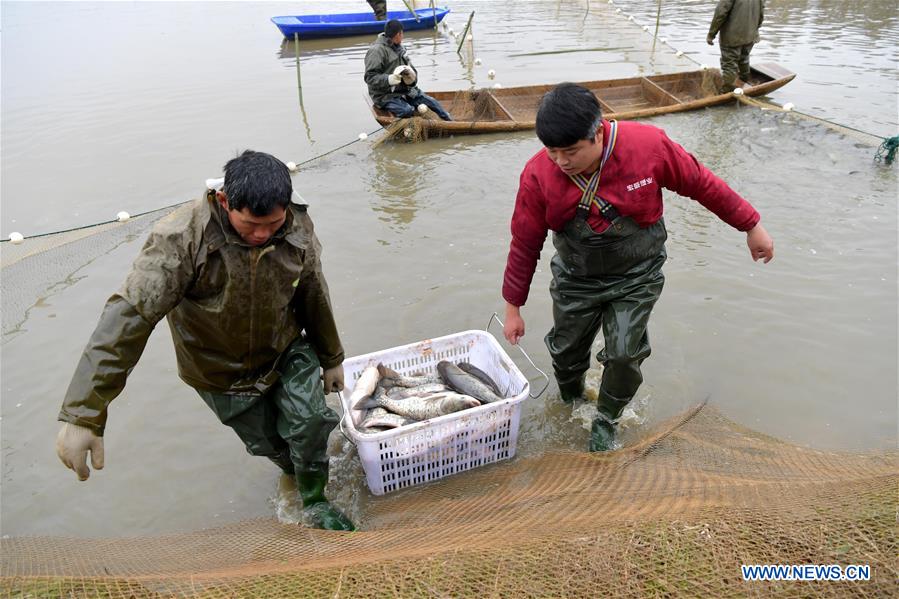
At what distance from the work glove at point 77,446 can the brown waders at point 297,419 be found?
29.9 inches

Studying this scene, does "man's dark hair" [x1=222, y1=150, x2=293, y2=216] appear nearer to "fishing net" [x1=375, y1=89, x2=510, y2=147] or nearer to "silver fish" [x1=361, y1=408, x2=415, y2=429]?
"silver fish" [x1=361, y1=408, x2=415, y2=429]

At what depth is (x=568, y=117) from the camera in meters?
2.93

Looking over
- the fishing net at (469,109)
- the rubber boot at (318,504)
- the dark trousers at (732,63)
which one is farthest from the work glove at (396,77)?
the rubber boot at (318,504)

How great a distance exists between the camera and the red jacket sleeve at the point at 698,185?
3.32 metres

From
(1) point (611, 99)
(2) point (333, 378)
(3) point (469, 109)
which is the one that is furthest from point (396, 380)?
(1) point (611, 99)

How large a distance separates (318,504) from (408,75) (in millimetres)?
8301

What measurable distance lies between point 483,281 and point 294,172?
461cm

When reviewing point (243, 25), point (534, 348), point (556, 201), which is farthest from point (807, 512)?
point (243, 25)

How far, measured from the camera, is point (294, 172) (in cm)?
952

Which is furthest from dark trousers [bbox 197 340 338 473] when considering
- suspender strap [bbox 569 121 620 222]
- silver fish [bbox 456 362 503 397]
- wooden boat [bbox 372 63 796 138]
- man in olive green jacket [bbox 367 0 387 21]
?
man in olive green jacket [bbox 367 0 387 21]

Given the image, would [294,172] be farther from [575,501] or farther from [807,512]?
[807,512]

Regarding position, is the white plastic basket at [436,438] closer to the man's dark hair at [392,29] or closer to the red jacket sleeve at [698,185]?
the red jacket sleeve at [698,185]

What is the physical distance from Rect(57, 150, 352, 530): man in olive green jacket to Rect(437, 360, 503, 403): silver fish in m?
0.85

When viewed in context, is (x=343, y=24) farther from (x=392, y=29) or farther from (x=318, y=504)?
(x=318, y=504)
